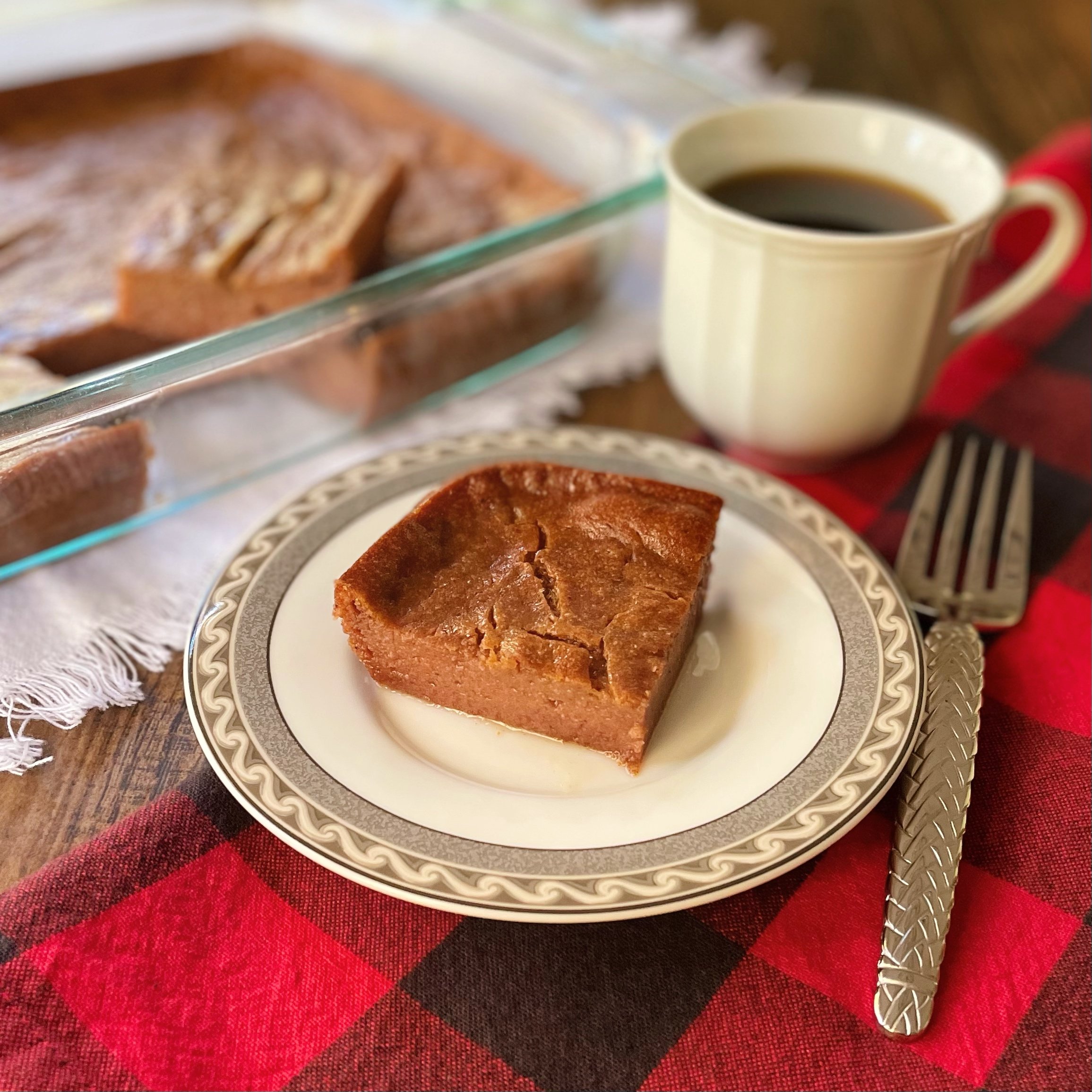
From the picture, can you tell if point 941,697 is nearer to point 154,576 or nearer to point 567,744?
point 567,744

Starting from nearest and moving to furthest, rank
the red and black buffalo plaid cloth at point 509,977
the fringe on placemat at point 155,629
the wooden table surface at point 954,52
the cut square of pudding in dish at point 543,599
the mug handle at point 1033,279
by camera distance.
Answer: the red and black buffalo plaid cloth at point 509,977, the cut square of pudding in dish at point 543,599, the fringe on placemat at point 155,629, the mug handle at point 1033,279, the wooden table surface at point 954,52

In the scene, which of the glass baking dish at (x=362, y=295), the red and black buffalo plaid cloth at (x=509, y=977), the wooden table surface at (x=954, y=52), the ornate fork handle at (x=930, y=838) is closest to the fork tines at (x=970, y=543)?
the ornate fork handle at (x=930, y=838)

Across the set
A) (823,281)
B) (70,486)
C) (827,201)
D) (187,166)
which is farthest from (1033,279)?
(187,166)

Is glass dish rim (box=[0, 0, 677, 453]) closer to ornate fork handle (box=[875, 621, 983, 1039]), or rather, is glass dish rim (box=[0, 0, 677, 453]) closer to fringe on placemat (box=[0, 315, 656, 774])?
fringe on placemat (box=[0, 315, 656, 774])

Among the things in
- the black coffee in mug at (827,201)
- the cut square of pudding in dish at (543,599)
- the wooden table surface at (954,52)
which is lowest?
the cut square of pudding in dish at (543,599)

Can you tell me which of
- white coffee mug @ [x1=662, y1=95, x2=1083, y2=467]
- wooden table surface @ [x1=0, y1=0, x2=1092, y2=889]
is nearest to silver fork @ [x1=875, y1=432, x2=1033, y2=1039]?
white coffee mug @ [x1=662, y1=95, x2=1083, y2=467]

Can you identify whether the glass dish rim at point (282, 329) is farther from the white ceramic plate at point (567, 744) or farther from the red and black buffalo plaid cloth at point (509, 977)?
the red and black buffalo plaid cloth at point (509, 977)

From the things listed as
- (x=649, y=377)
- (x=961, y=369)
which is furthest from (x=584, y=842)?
(x=961, y=369)
